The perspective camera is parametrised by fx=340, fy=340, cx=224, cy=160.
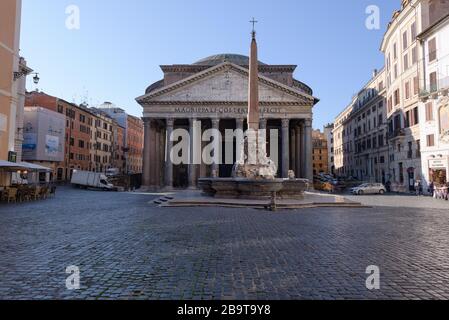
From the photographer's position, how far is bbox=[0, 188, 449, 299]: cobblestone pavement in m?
4.69

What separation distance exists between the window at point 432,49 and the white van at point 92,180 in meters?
37.5

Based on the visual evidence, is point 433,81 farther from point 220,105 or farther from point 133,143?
point 133,143

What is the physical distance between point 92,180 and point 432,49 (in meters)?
40.4

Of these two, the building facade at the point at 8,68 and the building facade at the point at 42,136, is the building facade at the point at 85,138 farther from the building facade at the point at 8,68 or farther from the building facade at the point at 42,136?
the building facade at the point at 8,68

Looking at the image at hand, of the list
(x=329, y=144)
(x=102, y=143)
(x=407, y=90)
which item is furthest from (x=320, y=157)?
(x=407, y=90)

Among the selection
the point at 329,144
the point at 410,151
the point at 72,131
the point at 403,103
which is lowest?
the point at 410,151

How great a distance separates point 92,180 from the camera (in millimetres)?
43719

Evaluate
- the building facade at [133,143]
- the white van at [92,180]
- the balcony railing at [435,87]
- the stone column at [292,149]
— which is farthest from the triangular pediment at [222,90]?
the building facade at [133,143]

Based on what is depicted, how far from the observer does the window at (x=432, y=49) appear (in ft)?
103

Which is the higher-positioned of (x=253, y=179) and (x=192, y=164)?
(x=192, y=164)

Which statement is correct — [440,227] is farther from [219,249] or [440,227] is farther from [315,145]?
[315,145]

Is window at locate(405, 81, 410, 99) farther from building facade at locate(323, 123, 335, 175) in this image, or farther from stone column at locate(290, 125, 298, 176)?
building facade at locate(323, 123, 335, 175)
